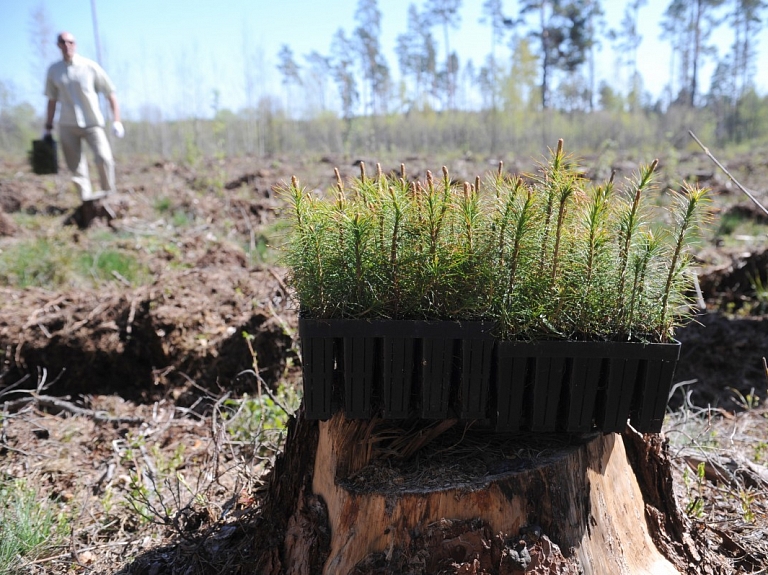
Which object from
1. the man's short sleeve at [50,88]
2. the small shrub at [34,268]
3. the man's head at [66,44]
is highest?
the man's head at [66,44]

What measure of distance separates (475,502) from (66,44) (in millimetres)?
6754

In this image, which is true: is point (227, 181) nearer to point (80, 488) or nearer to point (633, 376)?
point (80, 488)

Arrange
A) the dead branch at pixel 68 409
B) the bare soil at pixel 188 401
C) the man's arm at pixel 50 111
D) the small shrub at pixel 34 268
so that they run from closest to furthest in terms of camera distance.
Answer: the bare soil at pixel 188 401
the dead branch at pixel 68 409
the small shrub at pixel 34 268
the man's arm at pixel 50 111

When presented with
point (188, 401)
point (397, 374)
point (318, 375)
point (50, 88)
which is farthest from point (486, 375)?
point (50, 88)

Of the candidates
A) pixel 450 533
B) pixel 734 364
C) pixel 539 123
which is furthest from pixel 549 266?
pixel 539 123

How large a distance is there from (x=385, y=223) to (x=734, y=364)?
12.3 ft

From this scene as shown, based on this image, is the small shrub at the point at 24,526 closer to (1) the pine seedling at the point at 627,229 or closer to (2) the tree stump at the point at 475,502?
(2) the tree stump at the point at 475,502

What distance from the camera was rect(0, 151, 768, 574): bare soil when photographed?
6.63ft

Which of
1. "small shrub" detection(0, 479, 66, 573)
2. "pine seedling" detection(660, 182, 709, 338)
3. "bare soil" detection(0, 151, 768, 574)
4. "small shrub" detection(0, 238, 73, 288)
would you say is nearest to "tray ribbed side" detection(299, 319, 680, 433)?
"pine seedling" detection(660, 182, 709, 338)

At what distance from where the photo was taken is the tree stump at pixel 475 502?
1352 millimetres

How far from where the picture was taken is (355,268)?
1443 millimetres

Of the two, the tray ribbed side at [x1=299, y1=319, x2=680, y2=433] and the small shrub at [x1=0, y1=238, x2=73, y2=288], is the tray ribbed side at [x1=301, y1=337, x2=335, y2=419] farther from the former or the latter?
the small shrub at [x1=0, y1=238, x2=73, y2=288]

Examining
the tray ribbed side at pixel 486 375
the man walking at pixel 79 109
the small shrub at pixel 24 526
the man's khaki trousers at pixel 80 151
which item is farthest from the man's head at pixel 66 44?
the tray ribbed side at pixel 486 375

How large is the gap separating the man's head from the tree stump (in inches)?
247
